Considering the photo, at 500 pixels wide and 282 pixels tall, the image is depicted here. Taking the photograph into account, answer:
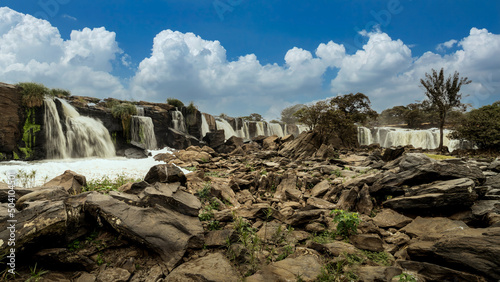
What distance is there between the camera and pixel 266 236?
4.59 meters

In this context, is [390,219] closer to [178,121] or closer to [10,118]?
[10,118]

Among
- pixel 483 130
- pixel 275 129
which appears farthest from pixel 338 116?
pixel 275 129

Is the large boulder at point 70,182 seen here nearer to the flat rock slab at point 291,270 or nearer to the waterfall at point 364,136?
the flat rock slab at point 291,270

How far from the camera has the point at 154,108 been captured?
93.9 feet

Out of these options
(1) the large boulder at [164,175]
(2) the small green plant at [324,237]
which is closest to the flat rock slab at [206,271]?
(2) the small green plant at [324,237]

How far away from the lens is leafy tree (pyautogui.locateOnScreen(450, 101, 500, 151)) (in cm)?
1920

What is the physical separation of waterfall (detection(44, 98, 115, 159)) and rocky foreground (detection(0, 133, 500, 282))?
16.5 metres

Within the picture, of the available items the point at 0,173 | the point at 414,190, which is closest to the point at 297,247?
the point at 414,190

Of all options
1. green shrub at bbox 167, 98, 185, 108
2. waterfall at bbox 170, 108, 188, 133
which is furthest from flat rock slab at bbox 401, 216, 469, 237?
green shrub at bbox 167, 98, 185, 108

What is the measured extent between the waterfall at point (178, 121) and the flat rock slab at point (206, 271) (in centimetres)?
2833

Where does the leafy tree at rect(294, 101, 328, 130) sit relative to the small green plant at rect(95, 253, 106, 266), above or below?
above

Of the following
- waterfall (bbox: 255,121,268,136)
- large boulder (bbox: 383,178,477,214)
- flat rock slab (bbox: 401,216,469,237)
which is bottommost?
flat rock slab (bbox: 401,216,469,237)

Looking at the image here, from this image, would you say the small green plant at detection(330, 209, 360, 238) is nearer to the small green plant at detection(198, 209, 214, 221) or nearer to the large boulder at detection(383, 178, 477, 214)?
the large boulder at detection(383, 178, 477, 214)

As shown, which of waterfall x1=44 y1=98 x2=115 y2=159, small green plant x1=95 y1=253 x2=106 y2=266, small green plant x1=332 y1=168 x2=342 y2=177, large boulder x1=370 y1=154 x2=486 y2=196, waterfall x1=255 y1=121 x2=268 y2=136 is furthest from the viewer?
waterfall x1=255 y1=121 x2=268 y2=136
